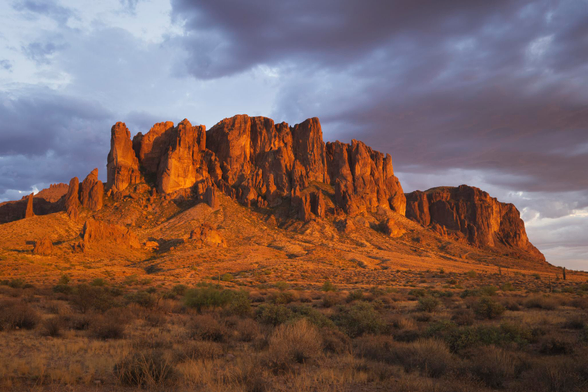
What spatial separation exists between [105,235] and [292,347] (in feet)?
253

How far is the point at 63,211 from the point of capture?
9819cm

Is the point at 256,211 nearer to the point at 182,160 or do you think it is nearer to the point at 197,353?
the point at 182,160

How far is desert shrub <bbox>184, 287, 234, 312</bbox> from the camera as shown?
20.0 m

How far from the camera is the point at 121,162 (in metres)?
116

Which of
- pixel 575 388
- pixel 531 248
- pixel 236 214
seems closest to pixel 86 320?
pixel 575 388

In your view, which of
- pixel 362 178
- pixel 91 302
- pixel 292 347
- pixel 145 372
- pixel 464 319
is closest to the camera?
pixel 145 372

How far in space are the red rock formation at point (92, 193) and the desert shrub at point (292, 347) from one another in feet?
362

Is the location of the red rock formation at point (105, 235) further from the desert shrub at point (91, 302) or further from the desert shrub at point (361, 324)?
the desert shrub at point (361, 324)

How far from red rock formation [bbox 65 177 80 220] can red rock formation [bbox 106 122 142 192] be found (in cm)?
1070

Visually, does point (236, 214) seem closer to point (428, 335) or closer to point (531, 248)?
point (428, 335)

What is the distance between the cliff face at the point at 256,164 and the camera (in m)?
116

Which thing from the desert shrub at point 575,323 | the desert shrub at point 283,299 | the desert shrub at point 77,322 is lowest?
the desert shrub at point 283,299

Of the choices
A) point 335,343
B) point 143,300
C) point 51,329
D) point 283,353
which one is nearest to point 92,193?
point 143,300

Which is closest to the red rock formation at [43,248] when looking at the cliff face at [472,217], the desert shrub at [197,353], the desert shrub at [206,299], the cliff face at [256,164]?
the cliff face at [256,164]
